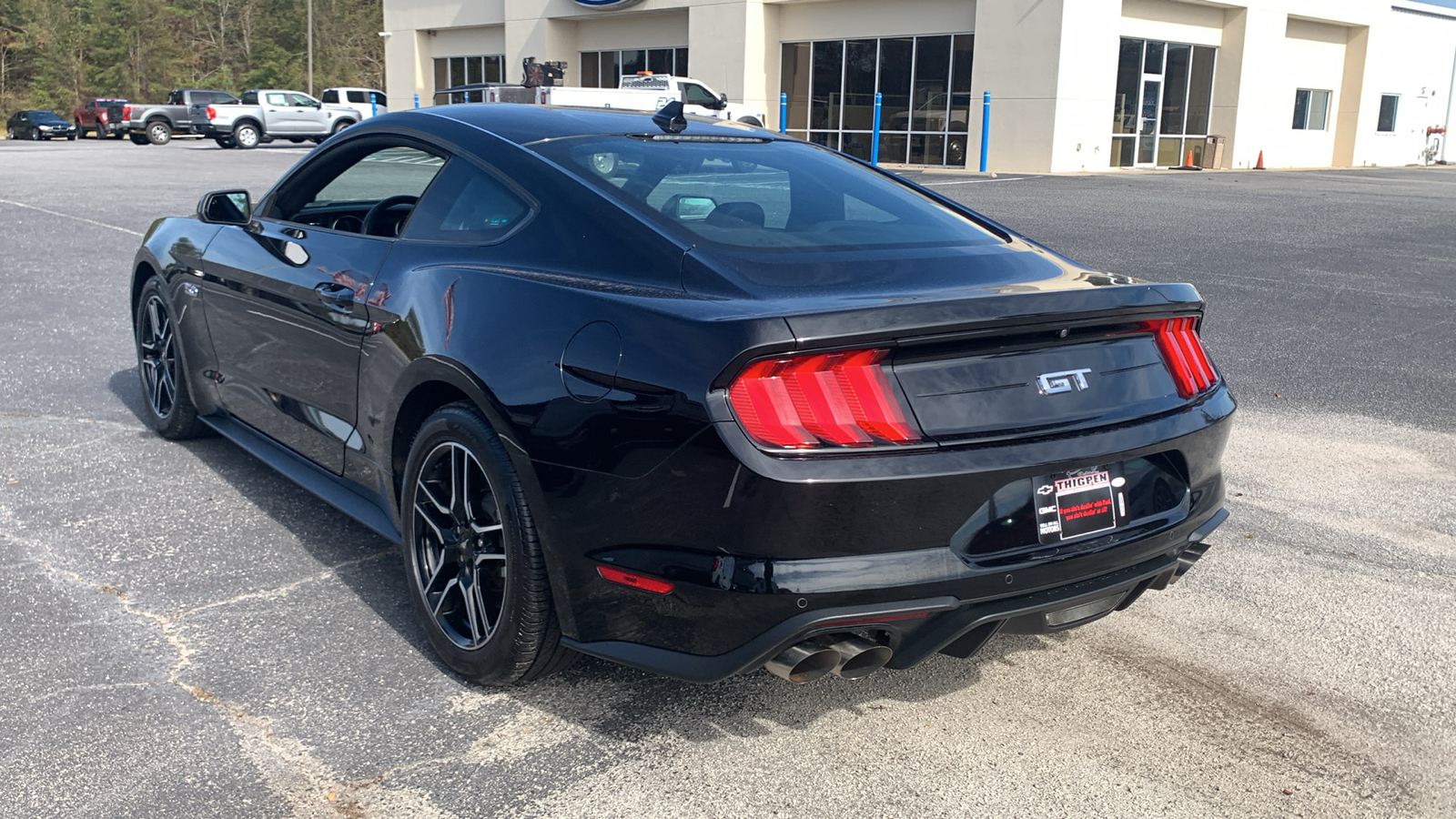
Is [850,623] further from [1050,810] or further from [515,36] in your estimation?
[515,36]

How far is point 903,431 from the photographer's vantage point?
2758mm

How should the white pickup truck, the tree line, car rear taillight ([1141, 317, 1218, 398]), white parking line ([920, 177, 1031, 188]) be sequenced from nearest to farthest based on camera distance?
car rear taillight ([1141, 317, 1218, 398]) → the white pickup truck → white parking line ([920, 177, 1031, 188]) → the tree line

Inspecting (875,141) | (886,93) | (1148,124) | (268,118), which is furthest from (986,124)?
(268,118)

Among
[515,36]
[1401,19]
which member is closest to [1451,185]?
[1401,19]

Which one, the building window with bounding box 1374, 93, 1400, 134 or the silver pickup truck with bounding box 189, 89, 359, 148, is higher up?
the building window with bounding box 1374, 93, 1400, 134

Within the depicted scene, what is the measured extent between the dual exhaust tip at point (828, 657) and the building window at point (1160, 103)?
30266 mm

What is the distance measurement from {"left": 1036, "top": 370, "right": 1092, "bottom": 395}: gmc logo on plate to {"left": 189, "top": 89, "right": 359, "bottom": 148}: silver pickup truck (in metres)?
38.9

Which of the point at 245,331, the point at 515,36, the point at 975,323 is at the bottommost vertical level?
the point at 245,331

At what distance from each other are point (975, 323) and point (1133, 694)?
127 cm

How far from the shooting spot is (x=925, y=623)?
2799 millimetres

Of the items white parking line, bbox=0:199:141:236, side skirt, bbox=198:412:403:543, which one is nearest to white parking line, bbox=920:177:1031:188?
white parking line, bbox=0:199:141:236

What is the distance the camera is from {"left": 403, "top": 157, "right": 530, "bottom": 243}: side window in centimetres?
354

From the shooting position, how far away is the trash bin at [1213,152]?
109ft

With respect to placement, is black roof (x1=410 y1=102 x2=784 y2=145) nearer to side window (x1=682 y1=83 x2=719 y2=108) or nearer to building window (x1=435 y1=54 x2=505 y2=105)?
side window (x1=682 y1=83 x2=719 y2=108)
